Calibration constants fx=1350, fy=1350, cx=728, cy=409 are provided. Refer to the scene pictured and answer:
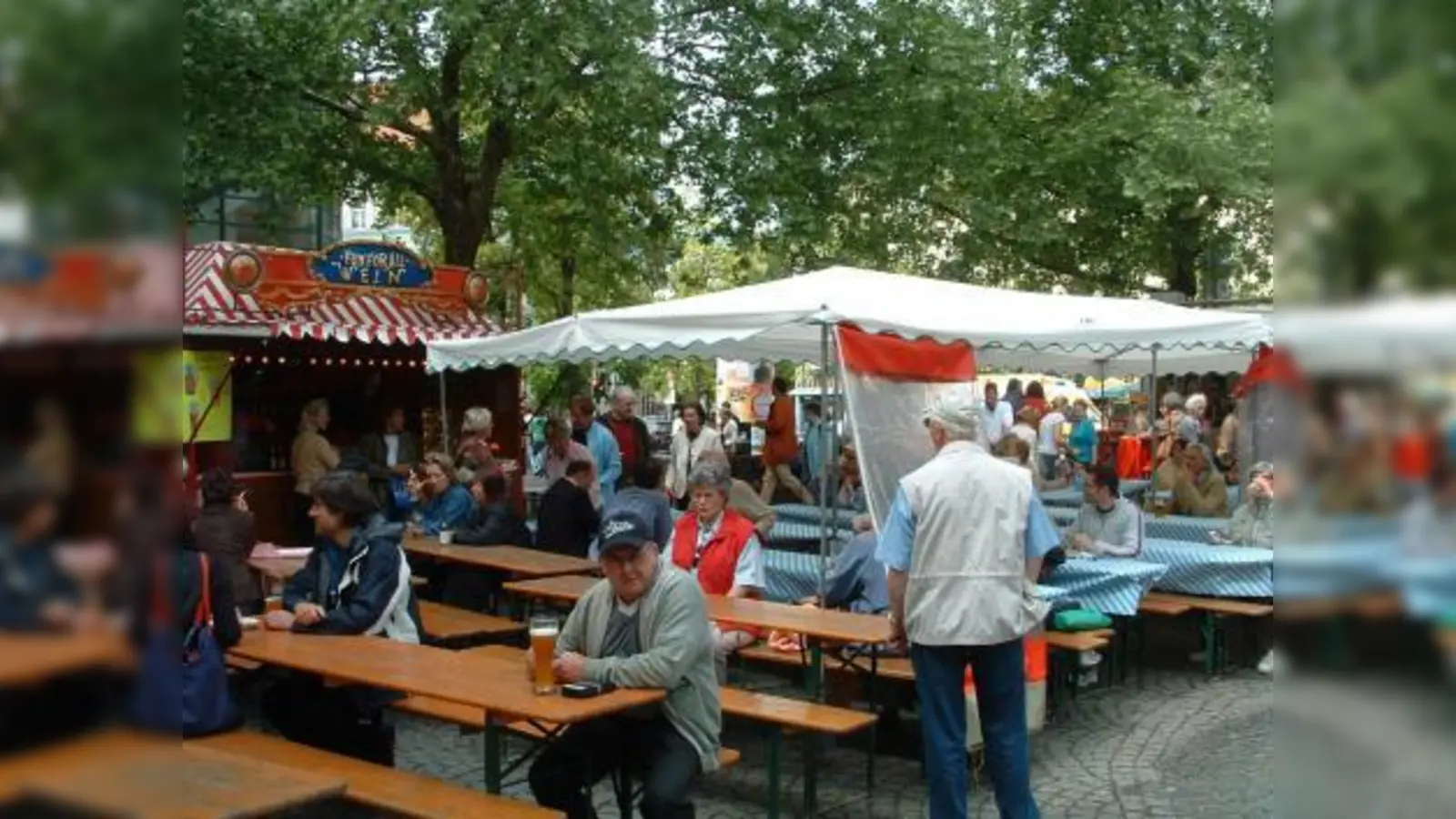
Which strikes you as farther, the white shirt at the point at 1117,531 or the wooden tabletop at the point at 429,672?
the white shirt at the point at 1117,531

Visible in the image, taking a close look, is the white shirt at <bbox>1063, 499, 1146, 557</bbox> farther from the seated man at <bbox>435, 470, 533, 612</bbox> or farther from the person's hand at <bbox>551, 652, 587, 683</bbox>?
the person's hand at <bbox>551, 652, 587, 683</bbox>

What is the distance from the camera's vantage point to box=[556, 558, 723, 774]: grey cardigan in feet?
14.4

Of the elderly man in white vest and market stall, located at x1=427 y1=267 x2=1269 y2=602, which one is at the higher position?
market stall, located at x1=427 y1=267 x2=1269 y2=602

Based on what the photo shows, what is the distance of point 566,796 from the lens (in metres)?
4.74

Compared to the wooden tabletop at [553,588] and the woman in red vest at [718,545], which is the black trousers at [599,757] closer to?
the woman in red vest at [718,545]

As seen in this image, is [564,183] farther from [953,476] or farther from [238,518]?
[953,476]

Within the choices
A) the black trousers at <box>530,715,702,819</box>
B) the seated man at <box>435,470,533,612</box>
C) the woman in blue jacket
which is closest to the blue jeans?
the black trousers at <box>530,715,702,819</box>

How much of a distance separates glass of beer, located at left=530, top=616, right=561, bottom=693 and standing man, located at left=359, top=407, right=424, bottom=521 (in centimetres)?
748

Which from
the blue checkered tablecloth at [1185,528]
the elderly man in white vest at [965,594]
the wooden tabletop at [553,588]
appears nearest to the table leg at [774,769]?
the elderly man in white vest at [965,594]

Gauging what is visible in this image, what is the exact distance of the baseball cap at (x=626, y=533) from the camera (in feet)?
14.8

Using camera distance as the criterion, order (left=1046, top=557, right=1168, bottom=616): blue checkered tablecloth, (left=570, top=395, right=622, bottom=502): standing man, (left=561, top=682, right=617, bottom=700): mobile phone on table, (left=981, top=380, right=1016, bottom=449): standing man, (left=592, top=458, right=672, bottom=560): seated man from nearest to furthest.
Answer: (left=561, top=682, right=617, bottom=700): mobile phone on table < (left=592, top=458, right=672, bottom=560): seated man < (left=1046, top=557, right=1168, bottom=616): blue checkered tablecloth < (left=570, top=395, right=622, bottom=502): standing man < (left=981, top=380, right=1016, bottom=449): standing man

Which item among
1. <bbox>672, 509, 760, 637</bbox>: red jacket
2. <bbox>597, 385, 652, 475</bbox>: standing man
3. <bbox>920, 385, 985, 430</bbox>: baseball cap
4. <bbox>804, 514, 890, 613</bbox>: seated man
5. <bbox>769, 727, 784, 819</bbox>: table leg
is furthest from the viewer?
<bbox>597, 385, 652, 475</bbox>: standing man

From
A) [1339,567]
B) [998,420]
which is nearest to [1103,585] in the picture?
[1339,567]

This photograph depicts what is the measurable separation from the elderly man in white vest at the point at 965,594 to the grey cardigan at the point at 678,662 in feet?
2.32
